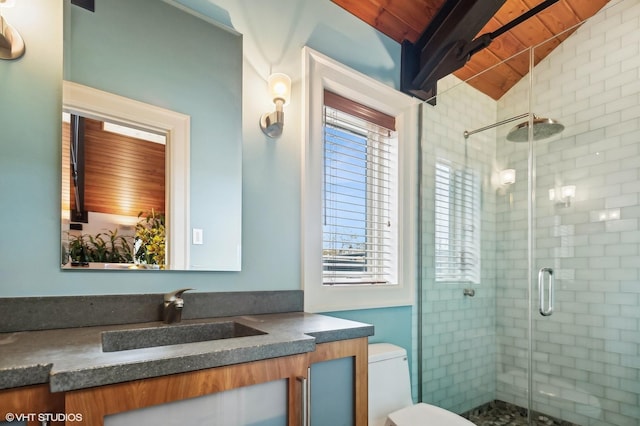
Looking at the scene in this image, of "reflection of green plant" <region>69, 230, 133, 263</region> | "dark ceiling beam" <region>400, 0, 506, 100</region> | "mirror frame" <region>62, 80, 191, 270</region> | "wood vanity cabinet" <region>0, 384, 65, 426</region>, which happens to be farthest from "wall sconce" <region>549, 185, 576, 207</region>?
"wood vanity cabinet" <region>0, 384, 65, 426</region>

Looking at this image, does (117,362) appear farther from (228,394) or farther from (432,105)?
(432,105)

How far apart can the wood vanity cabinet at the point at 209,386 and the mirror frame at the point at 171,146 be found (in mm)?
624

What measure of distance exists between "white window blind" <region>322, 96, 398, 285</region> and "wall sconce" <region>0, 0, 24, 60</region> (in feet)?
4.58

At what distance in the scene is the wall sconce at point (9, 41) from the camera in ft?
3.84

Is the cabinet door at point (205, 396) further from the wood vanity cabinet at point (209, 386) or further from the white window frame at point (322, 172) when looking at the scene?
the white window frame at point (322, 172)

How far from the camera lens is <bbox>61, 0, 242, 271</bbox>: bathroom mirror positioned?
1.30 meters

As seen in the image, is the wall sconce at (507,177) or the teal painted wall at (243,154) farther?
the wall sconce at (507,177)

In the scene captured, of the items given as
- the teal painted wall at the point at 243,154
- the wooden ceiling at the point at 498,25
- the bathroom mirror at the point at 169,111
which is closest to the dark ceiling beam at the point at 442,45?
the wooden ceiling at the point at 498,25

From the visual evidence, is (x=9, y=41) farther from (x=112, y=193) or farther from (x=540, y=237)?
(x=540, y=237)

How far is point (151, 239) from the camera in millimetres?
1403

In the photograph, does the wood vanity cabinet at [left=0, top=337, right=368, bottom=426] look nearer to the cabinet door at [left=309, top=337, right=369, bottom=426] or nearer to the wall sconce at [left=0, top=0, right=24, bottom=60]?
the cabinet door at [left=309, top=337, right=369, bottom=426]

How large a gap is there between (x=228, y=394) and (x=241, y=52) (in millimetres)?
1462

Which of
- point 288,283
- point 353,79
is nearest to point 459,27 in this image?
point 353,79

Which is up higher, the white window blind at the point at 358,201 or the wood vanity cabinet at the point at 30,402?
the white window blind at the point at 358,201
